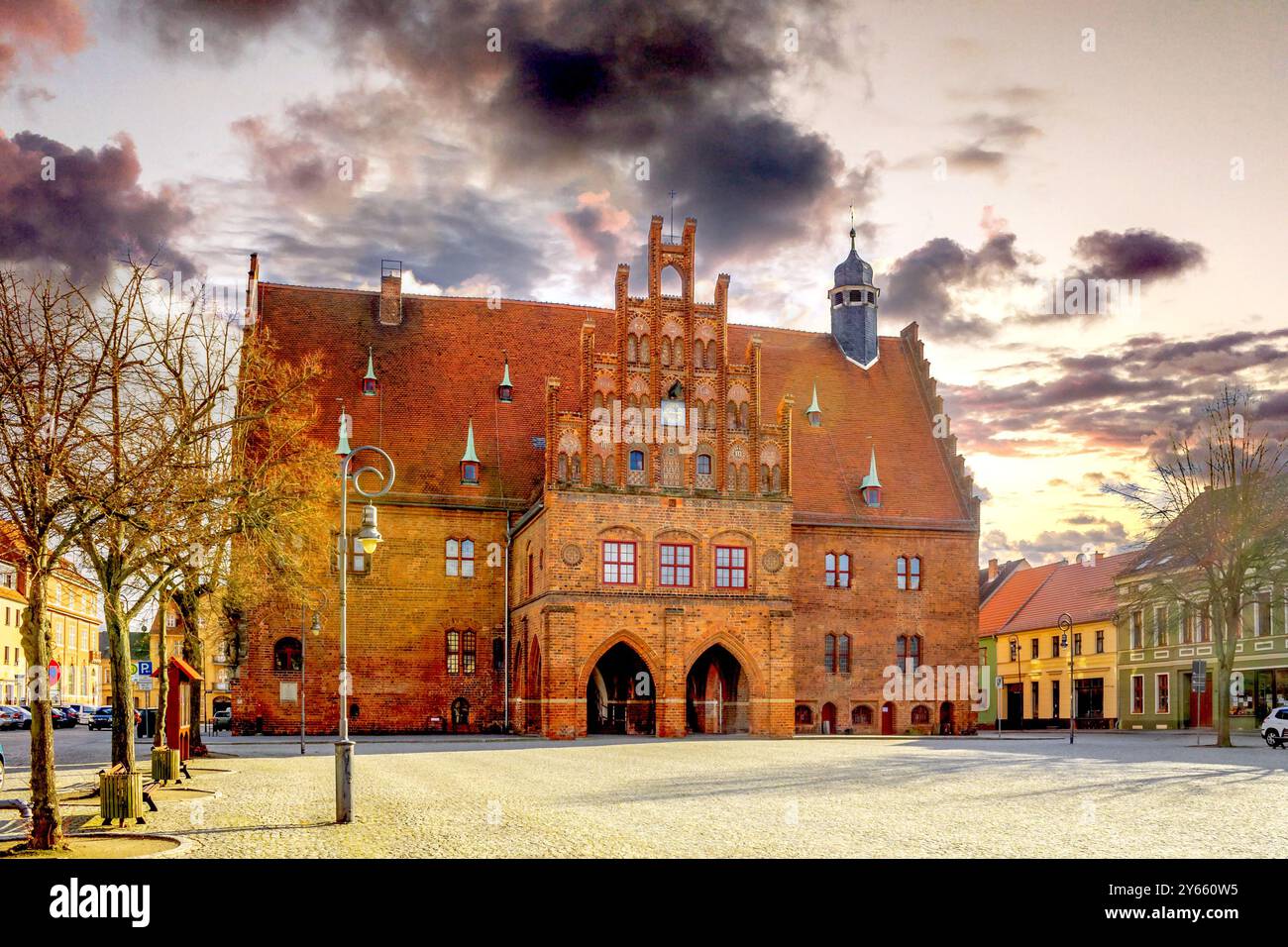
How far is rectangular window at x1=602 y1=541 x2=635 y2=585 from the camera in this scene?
45281 mm

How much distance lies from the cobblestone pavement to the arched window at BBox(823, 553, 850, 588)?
1700cm

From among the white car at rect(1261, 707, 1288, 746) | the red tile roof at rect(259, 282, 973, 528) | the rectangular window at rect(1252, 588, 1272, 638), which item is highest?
the red tile roof at rect(259, 282, 973, 528)

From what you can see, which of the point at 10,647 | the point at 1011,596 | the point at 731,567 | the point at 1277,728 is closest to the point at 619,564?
the point at 731,567

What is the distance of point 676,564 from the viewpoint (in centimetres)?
4609

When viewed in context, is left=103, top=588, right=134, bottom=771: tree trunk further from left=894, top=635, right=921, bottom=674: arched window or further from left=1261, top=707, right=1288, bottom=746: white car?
left=1261, top=707, right=1288, bottom=746: white car

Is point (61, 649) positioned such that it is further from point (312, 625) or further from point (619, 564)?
point (619, 564)

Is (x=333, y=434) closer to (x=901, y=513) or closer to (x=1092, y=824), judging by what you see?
(x=901, y=513)

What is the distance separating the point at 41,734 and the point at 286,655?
1363 inches

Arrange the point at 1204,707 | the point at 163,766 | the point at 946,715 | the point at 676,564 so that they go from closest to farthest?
the point at 163,766, the point at 676,564, the point at 946,715, the point at 1204,707

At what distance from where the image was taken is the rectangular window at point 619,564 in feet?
149

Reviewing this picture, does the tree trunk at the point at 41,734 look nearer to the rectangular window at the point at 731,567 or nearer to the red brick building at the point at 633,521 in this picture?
the red brick building at the point at 633,521

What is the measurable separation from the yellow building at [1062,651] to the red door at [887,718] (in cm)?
1633

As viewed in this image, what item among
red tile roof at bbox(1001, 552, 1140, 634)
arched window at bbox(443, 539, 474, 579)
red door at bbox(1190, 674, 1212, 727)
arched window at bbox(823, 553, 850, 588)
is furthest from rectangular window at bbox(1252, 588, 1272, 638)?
arched window at bbox(443, 539, 474, 579)
